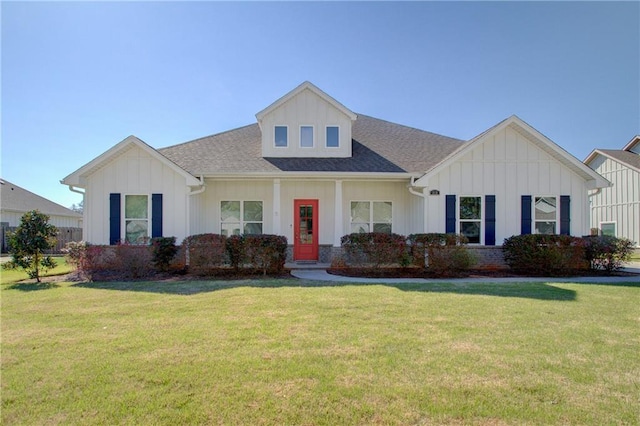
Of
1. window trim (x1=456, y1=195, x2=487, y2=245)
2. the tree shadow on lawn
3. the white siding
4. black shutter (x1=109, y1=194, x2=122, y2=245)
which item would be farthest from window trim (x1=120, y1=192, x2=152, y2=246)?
window trim (x1=456, y1=195, x2=487, y2=245)

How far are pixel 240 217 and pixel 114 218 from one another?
4.44 m

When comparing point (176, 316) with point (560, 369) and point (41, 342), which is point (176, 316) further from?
point (560, 369)

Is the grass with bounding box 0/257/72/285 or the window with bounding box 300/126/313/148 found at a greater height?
the window with bounding box 300/126/313/148

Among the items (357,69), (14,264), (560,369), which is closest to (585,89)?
(357,69)

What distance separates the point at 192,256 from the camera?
10695mm

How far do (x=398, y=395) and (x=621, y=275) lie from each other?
12.1 meters

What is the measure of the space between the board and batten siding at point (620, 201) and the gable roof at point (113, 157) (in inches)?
977

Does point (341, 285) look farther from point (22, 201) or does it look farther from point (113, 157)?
point (22, 201)

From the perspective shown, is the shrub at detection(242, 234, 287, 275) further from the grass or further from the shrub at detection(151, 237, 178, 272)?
the grass

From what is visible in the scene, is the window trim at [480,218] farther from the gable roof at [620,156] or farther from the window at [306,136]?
the gable roof at [620,156]

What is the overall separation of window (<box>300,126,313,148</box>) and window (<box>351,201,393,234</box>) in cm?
301

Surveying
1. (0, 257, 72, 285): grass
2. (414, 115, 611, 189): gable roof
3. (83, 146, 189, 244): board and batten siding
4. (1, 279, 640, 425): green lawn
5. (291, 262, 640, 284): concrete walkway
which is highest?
(414, 115, 611, 189): gable roof

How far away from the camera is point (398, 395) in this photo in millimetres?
3197

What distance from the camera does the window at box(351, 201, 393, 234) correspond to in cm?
1416
